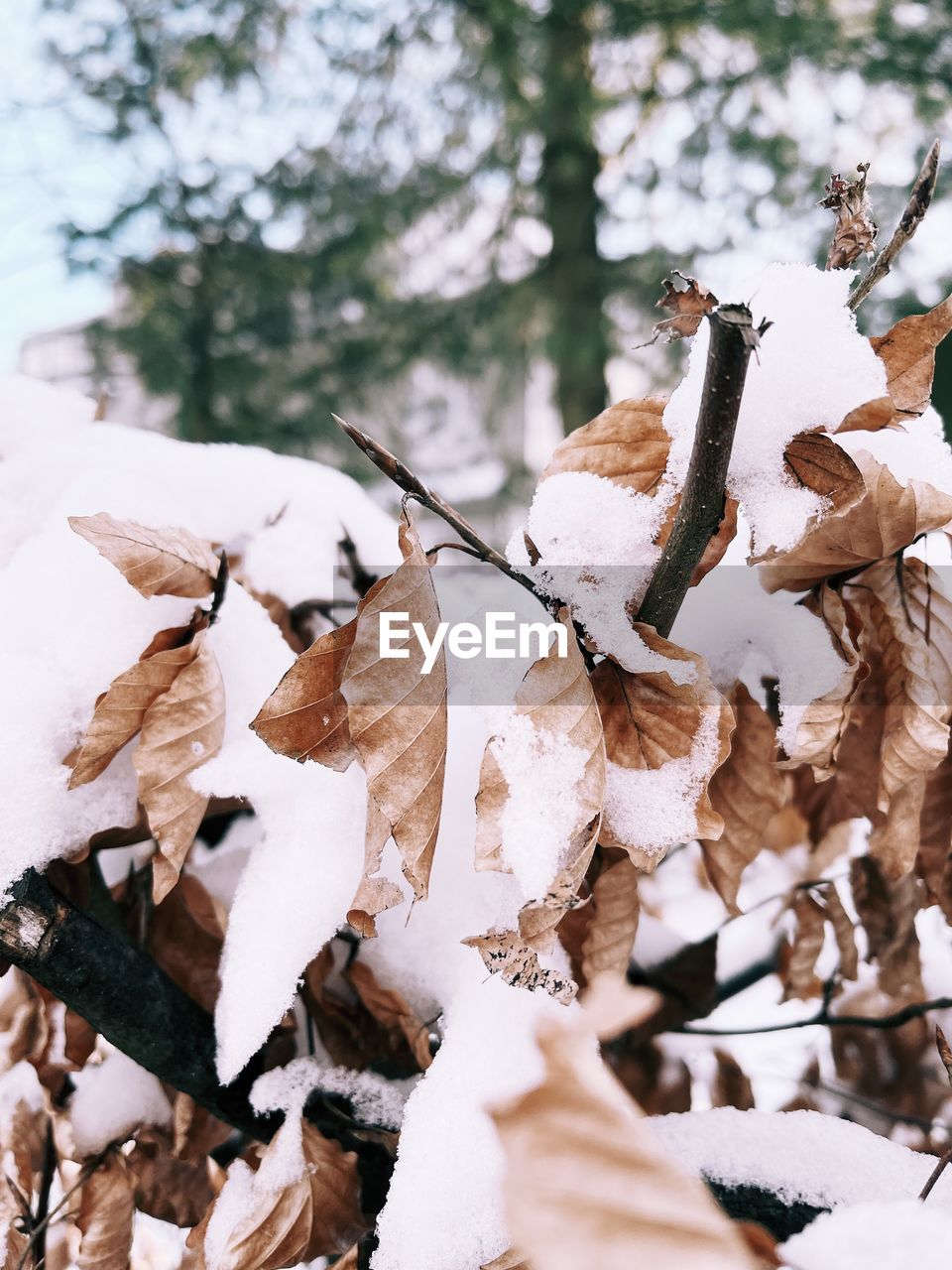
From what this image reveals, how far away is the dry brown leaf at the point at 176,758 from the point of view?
38 cm

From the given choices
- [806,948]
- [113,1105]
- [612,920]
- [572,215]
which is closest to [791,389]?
[612,920]

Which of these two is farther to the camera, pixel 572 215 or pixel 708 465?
pixel 572 215

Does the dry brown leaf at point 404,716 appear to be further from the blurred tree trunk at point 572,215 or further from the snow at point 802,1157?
the blurred tree trunk at point 572,215

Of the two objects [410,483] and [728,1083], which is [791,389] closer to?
[410,483]

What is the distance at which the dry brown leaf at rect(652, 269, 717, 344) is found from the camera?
288 millimetres

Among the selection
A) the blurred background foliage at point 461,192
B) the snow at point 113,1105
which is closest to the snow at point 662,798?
the snow at point 113,1105

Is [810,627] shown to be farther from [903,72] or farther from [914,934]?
[903,72]

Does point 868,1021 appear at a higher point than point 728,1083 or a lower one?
higher

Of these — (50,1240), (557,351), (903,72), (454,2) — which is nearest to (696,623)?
(50,1240)

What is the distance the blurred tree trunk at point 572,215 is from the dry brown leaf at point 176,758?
125 inches

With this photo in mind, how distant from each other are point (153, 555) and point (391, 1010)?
10.4 inches

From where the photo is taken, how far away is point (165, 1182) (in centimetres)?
53

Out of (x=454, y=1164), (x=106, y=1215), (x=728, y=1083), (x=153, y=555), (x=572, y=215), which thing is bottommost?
(x=728, y=1083)

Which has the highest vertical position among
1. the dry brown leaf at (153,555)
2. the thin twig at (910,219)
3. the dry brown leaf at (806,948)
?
the thin twig at (910,219)
